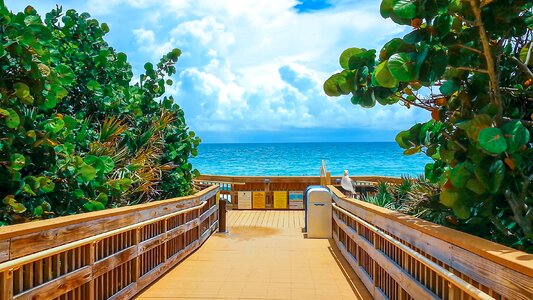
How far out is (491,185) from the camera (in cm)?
294

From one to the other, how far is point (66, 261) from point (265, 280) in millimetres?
2706

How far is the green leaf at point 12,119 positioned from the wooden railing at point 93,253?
3.16 feet

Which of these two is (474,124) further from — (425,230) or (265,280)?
(265,280)

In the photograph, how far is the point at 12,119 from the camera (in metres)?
3.90

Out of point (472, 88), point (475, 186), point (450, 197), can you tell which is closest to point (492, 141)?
point (475, 186)

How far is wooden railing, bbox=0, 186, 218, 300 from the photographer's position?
9.39 ft

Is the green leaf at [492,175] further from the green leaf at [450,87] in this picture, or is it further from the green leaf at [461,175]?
the green leaf at [450,87]

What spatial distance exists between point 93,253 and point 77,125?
281 centimetres

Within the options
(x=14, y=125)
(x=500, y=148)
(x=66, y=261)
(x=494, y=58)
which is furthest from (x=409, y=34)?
(x=14, y=125)

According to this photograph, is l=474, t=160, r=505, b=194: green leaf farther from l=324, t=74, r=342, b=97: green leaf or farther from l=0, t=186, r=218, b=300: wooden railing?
l=0, t=186, r=218, b=300: wooden railing

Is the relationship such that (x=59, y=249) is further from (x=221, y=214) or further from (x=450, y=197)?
(x=221, y=214)

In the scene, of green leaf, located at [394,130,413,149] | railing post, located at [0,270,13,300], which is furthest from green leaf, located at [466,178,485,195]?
railing post, located at [0,270,13,300]

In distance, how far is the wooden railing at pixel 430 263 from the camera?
7.08 feet

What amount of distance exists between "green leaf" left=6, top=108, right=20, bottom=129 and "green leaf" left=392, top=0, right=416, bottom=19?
10.1ft
